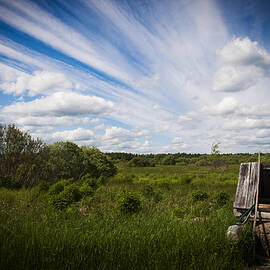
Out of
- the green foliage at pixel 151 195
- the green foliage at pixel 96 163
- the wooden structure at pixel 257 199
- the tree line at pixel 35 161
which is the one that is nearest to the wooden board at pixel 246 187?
the wooden structure at pixel 257 199

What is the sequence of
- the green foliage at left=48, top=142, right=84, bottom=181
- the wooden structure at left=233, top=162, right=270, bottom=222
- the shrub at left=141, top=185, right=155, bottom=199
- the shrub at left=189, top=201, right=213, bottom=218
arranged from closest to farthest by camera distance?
the wooden structure at left=233, top=162, right=270, bottom=222, the shrub at left=189, top=201, right=213, bottom=218, the shrub at left=141, top=185, right=155, bottom=199, the green foliage at left=48, top=142, right=84, bottom=181

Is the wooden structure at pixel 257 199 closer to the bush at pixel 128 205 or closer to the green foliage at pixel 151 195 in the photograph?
the bush at pixel 128 205

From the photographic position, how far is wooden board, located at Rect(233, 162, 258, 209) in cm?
557

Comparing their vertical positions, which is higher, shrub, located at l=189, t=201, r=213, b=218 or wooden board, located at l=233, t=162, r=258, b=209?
wooden board, located at l=233, t=162, r=258, b=209

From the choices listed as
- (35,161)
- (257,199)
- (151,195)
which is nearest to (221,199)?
(151,195)

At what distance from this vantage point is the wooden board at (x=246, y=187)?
5.57m

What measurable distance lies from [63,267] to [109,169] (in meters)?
16.2

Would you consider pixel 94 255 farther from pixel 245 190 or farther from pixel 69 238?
pixel 245 190

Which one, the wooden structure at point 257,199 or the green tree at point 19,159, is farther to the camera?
the green tree at point 19,159

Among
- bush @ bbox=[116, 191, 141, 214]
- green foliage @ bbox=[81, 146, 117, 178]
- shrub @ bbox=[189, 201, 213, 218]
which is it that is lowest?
shrub @ bbox=[189, 201, 213, 218]

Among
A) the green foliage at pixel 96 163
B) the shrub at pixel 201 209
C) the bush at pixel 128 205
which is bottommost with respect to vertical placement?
the shrub at pixel 201 209

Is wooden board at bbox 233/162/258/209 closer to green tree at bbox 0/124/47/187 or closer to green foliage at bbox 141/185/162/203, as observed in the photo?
green foliage at bbox 141/185/162/203

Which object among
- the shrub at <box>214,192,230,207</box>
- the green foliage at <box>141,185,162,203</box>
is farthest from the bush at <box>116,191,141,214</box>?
the shrub at <box>214,192,230,207</box>

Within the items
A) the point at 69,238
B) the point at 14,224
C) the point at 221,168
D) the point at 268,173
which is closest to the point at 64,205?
the point at 14,224
